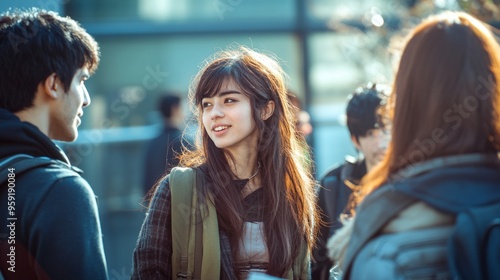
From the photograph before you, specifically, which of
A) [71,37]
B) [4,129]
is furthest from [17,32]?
[4,129]

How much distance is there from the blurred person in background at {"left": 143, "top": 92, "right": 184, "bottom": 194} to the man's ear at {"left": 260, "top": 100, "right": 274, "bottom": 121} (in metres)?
3.06

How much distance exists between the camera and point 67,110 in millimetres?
2912

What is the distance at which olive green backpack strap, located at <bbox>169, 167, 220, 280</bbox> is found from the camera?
295 cm

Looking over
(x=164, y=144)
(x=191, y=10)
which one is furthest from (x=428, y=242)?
(x=191, y=10)

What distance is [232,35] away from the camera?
358 inches

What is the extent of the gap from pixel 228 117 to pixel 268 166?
28cm

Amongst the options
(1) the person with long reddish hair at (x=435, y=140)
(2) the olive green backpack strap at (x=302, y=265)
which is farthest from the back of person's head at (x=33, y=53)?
(1) the person with long reddish hair at (x=435, y=140)

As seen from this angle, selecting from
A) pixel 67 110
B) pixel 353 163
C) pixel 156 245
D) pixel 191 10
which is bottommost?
pixel 156 245

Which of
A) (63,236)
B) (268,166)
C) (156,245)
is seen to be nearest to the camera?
(63,236)

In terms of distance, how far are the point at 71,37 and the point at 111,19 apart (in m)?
6.11

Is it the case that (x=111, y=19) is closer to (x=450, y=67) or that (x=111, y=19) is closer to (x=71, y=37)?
(x=71, y=37)

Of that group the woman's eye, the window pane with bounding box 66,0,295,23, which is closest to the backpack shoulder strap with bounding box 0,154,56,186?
the woman's eye

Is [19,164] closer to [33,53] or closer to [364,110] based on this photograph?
[33,53]

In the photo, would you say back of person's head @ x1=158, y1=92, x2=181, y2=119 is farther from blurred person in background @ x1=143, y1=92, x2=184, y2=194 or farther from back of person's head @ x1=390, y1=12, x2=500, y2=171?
back of person's head @ x1=390, y1=12, x2=500, y2=171
